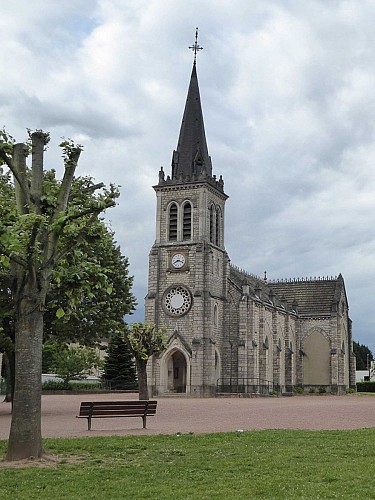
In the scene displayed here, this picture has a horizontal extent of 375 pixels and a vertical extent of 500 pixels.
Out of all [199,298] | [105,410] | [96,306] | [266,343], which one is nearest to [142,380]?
[96,306]

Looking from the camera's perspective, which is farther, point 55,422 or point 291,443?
point 55,422

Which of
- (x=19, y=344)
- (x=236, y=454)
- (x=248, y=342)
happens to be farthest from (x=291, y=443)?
(x=248, y=342)

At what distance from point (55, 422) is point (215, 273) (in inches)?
1451

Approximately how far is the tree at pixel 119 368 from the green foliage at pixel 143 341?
22402 millimetres

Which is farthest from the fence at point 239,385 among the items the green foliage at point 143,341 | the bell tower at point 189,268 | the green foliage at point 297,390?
the green foliage at point 143,341

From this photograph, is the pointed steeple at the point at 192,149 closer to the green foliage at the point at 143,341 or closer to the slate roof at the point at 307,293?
the slate roof at the point at 307,293

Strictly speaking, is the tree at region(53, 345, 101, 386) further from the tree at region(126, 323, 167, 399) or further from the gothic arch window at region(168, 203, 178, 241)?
the tree at region(126, 323, 167, 399)

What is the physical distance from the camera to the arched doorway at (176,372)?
193ft

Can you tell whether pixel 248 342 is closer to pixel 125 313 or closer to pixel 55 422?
pixel 125 313

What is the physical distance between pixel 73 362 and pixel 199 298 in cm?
1901

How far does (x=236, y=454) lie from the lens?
14.3m

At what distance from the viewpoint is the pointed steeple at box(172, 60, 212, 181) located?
61.4 m

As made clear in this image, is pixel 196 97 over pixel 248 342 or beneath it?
over

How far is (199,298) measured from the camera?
57.7 metres
